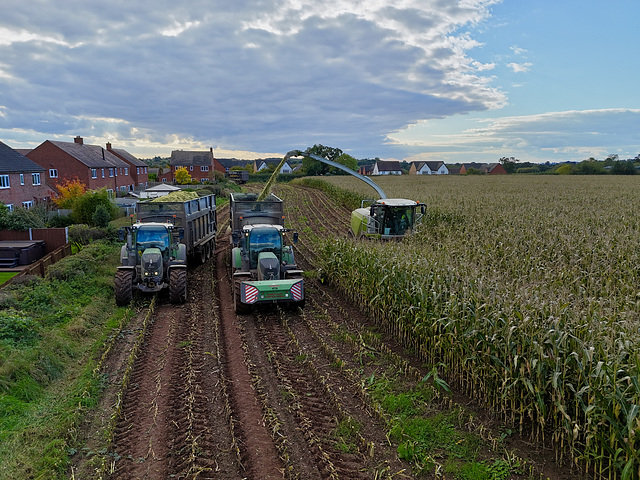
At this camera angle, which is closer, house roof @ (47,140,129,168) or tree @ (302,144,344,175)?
house roof @ (47,140,129,168)

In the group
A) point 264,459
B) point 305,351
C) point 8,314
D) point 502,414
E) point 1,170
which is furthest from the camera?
point 1,170

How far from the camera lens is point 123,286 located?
42.0 feet

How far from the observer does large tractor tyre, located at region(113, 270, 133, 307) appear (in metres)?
12.8

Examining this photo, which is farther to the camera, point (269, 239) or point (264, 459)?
point (269, 239)

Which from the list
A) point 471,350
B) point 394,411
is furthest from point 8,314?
point 471,350

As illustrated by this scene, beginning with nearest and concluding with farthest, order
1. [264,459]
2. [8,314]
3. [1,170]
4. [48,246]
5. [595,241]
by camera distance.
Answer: [264,459]
[8,314]
[595,241]
[48,246]
[1,170]

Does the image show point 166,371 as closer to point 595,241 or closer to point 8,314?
point 8,314

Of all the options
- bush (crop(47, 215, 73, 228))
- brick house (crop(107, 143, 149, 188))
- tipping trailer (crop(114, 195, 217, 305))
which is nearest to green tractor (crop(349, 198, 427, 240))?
tipping trailer (crop(114, 195, 217, 305))

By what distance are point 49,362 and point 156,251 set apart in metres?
4.93

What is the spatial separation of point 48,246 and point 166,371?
56.7ft

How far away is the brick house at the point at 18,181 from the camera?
29.9 m

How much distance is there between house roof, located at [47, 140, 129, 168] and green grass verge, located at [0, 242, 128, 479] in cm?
3660

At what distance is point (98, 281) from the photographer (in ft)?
48.6

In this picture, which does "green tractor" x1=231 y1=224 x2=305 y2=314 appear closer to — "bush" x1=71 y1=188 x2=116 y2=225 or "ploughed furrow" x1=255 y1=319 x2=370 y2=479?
"ploughed furrow" x1=255 y1=319 x2=370 y2=479
